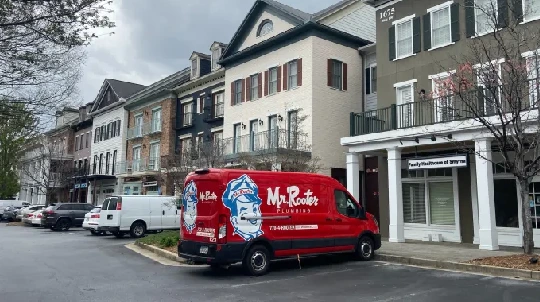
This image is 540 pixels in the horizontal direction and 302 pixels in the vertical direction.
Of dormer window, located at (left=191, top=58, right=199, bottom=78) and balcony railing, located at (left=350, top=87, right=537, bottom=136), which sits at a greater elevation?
dormer window, located at (left=191, top=58, right=199, bottom=78)

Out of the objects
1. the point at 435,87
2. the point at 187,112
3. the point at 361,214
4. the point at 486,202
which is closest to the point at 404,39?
the point at 435,87

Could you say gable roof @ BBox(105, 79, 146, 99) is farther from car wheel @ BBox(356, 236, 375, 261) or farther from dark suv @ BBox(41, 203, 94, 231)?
car wheel @ BBox(356, 236, 375, 261)

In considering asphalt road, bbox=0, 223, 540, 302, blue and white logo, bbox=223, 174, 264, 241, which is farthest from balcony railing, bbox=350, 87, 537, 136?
blue and white logo, bbox=223, 174, 264, 241

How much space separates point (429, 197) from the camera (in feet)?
62.2

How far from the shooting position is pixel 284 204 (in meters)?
11.7

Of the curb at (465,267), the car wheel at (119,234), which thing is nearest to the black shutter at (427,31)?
the curb at (465,267)

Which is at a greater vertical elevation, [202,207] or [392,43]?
[392,43]

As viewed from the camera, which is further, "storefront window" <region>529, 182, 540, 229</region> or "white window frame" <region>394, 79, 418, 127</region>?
"white window frame" <region>394, 79, 418, 127</region>

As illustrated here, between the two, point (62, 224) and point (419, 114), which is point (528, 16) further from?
point (62, 224)

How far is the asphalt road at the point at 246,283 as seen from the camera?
28.2ft

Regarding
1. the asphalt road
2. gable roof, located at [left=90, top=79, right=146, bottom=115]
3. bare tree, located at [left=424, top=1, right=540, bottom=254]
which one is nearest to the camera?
the asphalt road

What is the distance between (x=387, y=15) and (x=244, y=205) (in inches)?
500

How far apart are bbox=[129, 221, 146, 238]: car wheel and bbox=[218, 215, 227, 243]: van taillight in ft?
41.4

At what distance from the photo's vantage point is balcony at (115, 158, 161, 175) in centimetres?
3694
